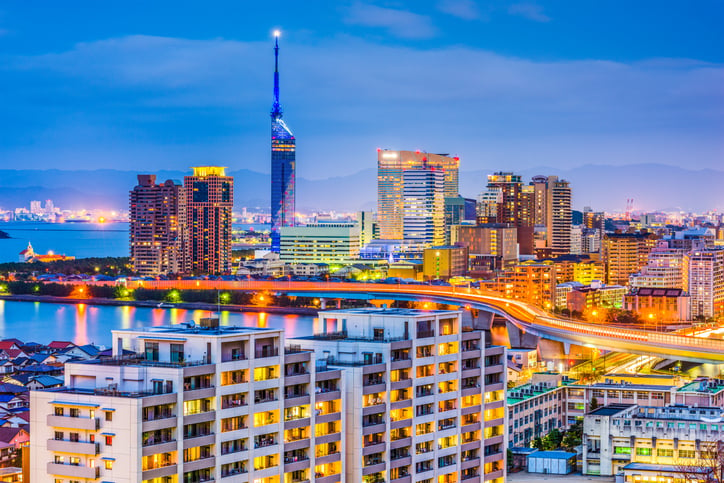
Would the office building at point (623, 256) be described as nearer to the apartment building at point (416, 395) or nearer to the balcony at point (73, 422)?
the apartment building at point (416, 395)

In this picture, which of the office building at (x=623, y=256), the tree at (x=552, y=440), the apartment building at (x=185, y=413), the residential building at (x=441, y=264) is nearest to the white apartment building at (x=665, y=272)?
the office building at (x=623, y=256)

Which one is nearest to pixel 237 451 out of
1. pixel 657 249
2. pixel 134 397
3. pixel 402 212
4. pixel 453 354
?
pixel 134 397

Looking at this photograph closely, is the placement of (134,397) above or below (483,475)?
above

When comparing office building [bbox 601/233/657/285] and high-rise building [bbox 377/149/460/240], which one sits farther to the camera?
high-rise building [bbox 377/149/460/240]

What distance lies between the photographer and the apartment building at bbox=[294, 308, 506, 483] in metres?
8.23

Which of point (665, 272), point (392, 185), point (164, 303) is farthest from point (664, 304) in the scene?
point (392, 185)

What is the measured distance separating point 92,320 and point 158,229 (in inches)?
802

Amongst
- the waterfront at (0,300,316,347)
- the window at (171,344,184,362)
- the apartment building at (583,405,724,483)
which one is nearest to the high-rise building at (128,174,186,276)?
the waterfront at (0,300,316,347)

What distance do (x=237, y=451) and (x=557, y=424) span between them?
8686 millimetres

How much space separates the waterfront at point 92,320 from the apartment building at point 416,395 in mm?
14994

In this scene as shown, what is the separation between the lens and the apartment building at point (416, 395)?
8227mm

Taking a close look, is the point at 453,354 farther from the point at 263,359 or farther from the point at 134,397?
the point at 134,397

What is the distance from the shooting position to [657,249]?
44.1m

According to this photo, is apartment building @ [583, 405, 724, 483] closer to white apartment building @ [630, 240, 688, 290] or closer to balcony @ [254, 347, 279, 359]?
balcony @ [254, 347, 279, 359]
